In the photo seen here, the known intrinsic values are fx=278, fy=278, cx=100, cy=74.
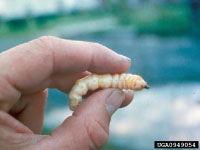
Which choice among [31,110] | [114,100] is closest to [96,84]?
[114,100]

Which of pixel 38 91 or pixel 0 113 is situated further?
pixel 38 91

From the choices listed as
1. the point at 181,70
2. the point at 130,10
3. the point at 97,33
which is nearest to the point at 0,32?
the point at 97,33

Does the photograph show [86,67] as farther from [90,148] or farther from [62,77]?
[90,148]

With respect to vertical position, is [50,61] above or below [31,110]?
above

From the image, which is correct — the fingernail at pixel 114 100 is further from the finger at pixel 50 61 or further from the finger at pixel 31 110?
the finger at pixel 31 110

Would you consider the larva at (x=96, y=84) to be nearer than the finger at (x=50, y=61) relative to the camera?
No

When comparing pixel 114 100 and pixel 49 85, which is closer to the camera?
pixel 114 100

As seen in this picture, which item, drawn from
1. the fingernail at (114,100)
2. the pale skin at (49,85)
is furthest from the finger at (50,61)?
the fingernail at (114,100)

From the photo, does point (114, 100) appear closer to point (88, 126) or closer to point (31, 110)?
point (88, 126)
